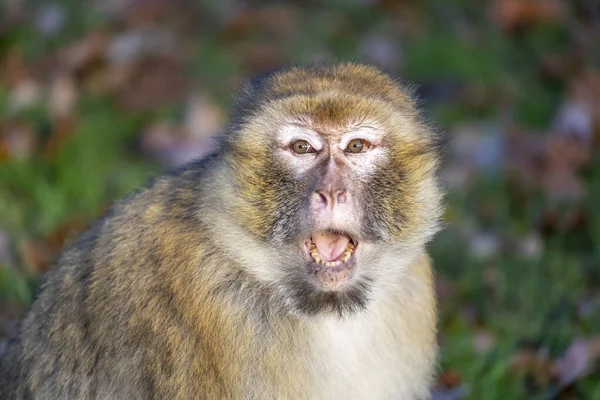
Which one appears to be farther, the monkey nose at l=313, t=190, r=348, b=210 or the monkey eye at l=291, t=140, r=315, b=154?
the monkey eye at l=291, t=140, r=315, b=154

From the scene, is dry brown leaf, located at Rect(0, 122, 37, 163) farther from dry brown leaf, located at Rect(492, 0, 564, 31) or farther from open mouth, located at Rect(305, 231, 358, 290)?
open mouth, located at Rect(305, 231, 358, 290)

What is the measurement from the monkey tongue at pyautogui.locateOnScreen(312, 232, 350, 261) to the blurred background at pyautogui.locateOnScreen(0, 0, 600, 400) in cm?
147

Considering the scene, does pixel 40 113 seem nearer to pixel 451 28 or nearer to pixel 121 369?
pixel 451 28

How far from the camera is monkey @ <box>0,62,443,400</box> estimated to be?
3.49 meters

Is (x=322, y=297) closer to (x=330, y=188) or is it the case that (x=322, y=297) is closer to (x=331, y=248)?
(x=331, y=248)

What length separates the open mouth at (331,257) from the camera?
11.3 ft

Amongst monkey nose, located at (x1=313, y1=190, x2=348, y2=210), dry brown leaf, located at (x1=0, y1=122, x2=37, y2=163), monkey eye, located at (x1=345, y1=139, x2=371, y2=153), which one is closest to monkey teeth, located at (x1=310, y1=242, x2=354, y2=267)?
monkey nose, located at (x1=313, y1=190, x2=348, y2=210)

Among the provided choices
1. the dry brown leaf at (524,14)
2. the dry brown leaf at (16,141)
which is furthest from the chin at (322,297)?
the dry brown leaf at (524,14)

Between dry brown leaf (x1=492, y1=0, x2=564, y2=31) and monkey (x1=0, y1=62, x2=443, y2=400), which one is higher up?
dry brown leaf (x1=492, y1=0, x2=564, y2=31)

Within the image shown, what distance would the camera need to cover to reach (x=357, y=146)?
350 cm

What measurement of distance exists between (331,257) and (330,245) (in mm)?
35

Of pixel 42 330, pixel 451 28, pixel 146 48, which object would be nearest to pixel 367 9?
pixel 451 28

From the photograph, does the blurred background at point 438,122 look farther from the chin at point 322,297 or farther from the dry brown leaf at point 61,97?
the chin at point 322,297

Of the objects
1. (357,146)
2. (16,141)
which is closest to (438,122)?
(357,146)
